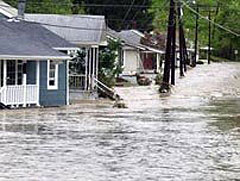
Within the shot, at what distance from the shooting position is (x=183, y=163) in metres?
19.2

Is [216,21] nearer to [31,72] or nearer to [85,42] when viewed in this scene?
[85,42]

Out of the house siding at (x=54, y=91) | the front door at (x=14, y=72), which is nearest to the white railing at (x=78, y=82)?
the house siding at (x=54, y=91)

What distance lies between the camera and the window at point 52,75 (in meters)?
41.8

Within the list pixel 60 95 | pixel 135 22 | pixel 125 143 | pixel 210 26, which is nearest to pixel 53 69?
pixel 60 95

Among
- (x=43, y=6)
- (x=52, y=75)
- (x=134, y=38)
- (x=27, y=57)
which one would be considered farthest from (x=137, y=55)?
(x=27, y=57)

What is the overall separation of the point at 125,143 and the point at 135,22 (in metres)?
87.4

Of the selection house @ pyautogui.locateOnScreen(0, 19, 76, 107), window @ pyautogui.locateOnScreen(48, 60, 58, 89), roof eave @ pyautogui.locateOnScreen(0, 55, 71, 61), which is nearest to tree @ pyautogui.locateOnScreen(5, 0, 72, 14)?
house @ pyautogui.locateOnScreen(0, 19, 76, 107)

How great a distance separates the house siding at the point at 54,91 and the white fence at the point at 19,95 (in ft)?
3.03

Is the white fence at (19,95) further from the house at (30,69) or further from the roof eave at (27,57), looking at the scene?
the roof eave at (27,57)

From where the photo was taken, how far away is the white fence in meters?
38.5

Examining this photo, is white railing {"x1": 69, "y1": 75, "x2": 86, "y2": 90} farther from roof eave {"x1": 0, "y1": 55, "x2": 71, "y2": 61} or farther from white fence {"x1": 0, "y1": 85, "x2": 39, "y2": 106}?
white fence {"x1": 0, "y1": 85, "x2": 39, "y2": 106}

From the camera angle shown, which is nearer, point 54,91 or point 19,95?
point 19,95

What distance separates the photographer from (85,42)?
164 feet

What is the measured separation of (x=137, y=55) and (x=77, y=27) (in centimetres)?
3124
